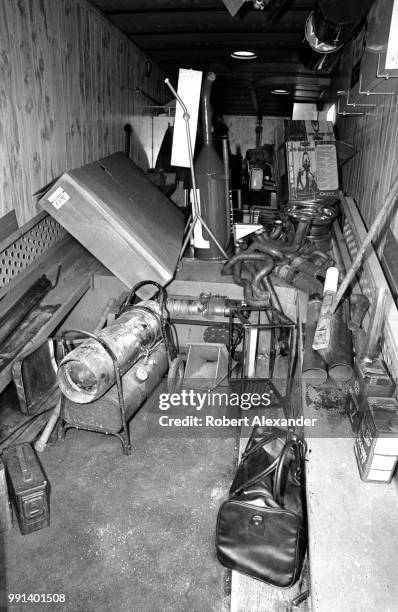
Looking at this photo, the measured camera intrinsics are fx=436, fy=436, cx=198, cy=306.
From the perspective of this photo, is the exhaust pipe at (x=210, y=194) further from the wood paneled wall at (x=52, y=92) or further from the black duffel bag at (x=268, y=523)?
the black duffel bag at (x=268, y=523)

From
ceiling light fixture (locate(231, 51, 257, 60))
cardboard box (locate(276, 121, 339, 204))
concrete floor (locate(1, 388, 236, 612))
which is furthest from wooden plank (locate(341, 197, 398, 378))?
ceiling light fixture (locate(231, 51, 257, 60))

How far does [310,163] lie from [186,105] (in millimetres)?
1342

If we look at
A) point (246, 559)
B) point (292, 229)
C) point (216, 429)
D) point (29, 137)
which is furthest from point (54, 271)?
point (246, 559)

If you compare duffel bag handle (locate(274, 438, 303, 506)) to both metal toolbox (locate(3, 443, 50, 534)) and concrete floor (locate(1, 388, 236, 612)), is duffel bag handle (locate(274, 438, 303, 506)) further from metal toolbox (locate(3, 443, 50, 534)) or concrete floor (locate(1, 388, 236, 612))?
metal toolbox (locate(3, 443, 50, 534))

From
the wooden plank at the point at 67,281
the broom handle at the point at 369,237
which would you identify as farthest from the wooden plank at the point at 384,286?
the wooden plank at the point at 67,281

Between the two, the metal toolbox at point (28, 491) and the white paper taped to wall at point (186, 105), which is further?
the white paper taped to wall at point (186, 105)

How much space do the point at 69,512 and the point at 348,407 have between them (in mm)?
1568

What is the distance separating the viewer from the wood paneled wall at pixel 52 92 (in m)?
2.94

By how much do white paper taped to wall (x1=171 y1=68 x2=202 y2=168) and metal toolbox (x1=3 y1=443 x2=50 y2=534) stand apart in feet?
9.74

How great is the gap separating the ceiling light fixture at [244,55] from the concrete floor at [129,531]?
4.94 m

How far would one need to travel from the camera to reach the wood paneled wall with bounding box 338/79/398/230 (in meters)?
2.88

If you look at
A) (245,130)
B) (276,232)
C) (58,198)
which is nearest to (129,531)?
(58,198)

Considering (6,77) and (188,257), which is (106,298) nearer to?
(188,257)

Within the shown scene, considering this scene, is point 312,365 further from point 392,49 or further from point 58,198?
point 58,198
